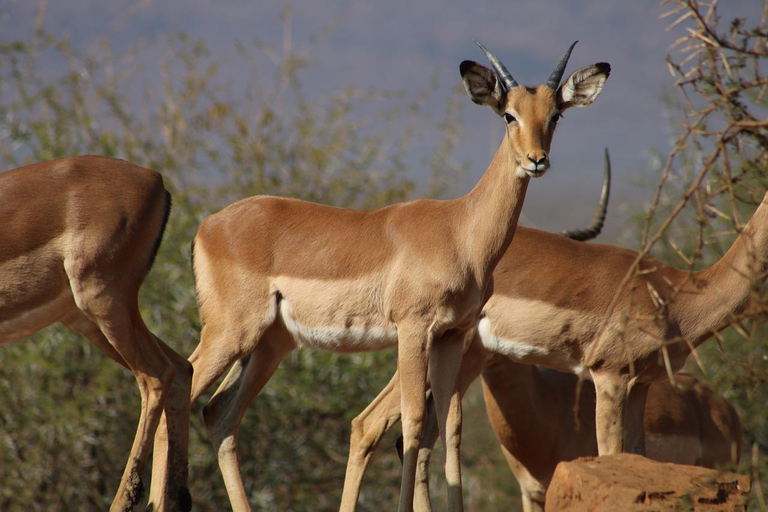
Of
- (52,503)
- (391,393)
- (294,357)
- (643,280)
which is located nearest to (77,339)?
(52,503)

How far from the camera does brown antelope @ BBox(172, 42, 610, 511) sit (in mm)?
5391

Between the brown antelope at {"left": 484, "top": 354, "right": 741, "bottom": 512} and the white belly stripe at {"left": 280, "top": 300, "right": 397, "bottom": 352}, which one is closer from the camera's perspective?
the white belly stripe at {"left": 280, "top": 300, "right": 397, "bottom": 352}

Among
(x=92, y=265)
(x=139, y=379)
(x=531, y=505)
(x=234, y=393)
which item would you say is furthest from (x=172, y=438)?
(x=531, y=505)

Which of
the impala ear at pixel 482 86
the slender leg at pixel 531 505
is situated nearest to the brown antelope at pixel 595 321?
the slender leg at pixel 531 505

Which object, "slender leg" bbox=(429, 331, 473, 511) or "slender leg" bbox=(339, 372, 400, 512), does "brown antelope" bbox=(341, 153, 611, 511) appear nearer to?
"slender leg" bbox=(339, 372, 400, 512)

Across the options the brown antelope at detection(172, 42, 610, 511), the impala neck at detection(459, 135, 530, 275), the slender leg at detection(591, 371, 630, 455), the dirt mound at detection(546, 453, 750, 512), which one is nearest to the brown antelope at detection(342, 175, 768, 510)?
the slender leg at detection(591, 371, 630, 455)

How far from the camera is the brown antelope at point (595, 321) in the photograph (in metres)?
5.96

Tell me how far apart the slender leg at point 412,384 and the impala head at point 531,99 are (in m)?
1.16

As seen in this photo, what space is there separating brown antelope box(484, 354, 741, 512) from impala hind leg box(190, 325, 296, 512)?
175cm

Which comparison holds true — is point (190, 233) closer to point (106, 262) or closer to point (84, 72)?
point (84, 72)

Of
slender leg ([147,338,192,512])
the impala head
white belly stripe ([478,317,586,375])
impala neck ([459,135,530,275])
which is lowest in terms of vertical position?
slender leg ([147,338,192,512])

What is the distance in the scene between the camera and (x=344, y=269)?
5.79m

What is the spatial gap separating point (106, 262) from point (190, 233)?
5115 millimetres

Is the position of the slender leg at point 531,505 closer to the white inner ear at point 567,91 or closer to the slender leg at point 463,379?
the slender leg at point 463,379
